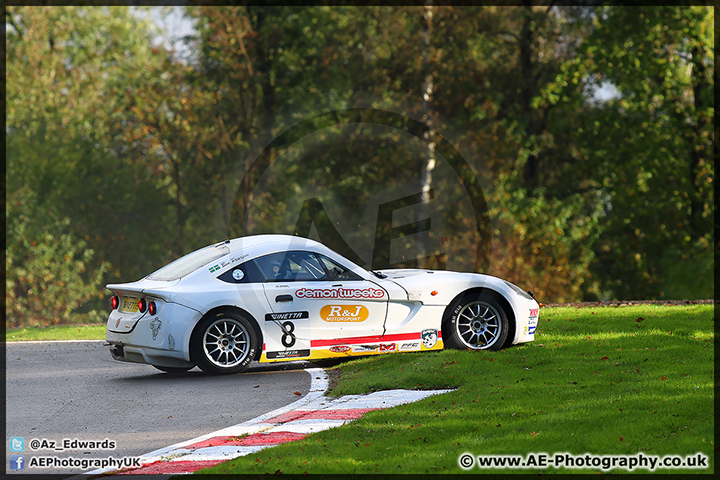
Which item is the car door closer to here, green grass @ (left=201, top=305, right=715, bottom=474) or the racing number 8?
the racing number 8

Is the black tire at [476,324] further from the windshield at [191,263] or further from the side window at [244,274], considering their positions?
the windshield at [191,263]

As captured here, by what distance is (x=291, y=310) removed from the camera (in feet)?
32.5

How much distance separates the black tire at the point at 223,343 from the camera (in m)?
9.63

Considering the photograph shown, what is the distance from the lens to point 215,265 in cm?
1002

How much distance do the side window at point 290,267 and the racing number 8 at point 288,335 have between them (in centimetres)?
58

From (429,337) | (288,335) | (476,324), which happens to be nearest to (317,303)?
(288,335)

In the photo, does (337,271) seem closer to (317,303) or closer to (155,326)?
(317,303)

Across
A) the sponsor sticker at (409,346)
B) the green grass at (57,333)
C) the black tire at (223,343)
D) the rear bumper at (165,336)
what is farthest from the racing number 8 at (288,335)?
the green grass at (57,333)

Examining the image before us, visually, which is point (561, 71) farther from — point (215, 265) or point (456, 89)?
point (215, 265)

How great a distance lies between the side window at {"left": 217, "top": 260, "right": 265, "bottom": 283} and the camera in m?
9.93

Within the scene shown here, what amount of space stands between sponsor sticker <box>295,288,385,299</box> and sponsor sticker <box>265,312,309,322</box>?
0.23 m

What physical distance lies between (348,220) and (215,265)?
910 inches

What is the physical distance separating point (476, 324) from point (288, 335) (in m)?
2.43

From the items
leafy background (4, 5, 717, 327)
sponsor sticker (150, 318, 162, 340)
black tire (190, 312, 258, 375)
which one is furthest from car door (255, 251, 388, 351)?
leafy background (4, 5, 717, 327)
